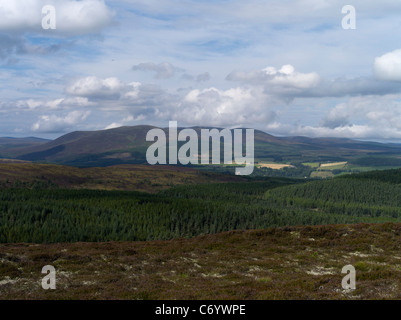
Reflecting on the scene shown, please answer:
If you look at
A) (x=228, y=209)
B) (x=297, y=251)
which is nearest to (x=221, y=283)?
(x=297, y=251)

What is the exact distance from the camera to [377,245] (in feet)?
160

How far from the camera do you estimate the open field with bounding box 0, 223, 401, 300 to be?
2392cm

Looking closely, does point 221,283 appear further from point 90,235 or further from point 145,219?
point 145,219

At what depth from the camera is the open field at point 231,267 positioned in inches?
942

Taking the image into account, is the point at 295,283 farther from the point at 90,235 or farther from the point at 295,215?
the point at 295,215

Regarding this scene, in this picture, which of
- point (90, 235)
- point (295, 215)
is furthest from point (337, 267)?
point (295, 215)

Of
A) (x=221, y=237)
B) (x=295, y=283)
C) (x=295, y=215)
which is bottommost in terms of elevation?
(x=295, y=215)

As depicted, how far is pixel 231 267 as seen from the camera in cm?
3622

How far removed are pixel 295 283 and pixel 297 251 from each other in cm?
2206
